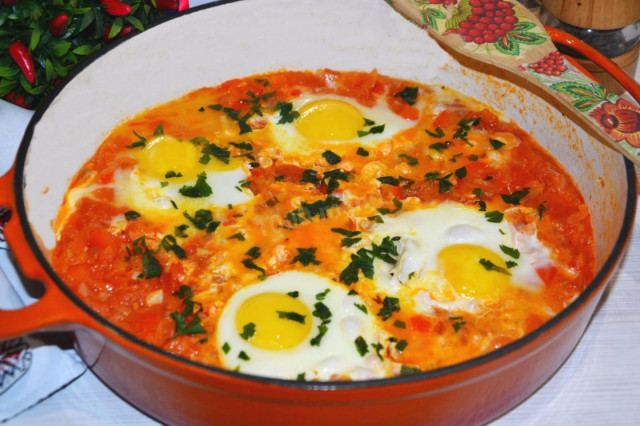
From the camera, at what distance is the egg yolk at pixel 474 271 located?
9.77ft

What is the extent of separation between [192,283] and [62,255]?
0.59 meters

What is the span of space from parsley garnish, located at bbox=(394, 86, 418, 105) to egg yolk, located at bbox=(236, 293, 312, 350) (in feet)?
4.89

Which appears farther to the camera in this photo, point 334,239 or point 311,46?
point 311,46

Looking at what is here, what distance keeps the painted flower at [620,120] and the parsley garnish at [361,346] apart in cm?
126

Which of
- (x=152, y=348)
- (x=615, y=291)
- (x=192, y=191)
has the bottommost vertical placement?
(x=615, y=291)

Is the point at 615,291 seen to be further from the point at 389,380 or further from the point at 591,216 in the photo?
the point at 389,380

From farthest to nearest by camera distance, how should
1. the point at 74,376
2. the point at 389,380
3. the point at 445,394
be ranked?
the point at 74,376 < the point at 445,394 < the point at 389,380

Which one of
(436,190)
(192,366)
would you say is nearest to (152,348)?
(192,366)

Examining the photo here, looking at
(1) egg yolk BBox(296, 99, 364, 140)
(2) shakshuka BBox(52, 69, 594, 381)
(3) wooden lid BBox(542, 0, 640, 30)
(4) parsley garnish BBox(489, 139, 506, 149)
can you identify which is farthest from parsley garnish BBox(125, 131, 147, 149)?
(3) wooden lid BBox(542, 0, 640, 30)

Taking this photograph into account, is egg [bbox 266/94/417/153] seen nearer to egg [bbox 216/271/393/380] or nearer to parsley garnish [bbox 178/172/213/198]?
parsley garnish [bbox 178/172/213/198]

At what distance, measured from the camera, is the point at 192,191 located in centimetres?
345

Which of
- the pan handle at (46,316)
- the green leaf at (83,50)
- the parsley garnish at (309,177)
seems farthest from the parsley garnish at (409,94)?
the pan handle at (46,316)

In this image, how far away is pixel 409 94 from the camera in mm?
4016

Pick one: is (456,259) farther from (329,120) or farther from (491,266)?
(329,120)
